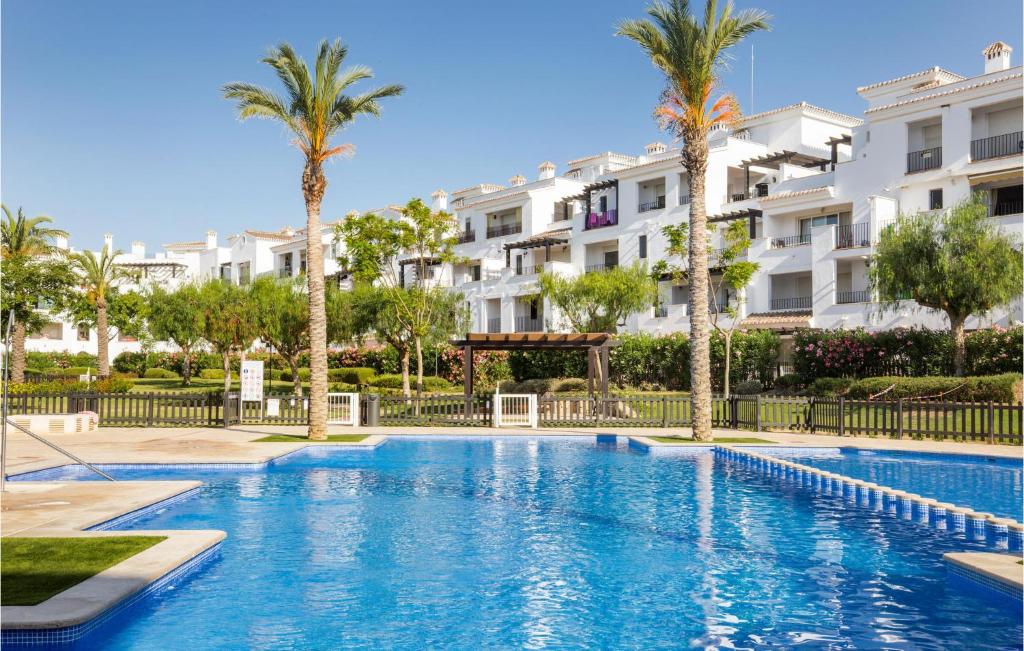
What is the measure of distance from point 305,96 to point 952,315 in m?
23.4

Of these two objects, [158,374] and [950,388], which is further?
[158,374]

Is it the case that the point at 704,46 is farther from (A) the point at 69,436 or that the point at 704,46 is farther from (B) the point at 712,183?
(B) the point at 712,183

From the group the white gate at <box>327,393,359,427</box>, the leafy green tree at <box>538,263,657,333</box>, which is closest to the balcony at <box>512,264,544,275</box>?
the leafy green tree at <box>538,263,657,333</box>

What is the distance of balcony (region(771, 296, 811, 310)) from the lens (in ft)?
139

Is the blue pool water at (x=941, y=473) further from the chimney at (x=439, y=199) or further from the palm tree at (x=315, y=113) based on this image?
the chimney at (x=439, y=199)

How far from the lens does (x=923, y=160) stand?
37750mm

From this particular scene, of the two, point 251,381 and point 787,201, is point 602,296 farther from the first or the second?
point 251,381

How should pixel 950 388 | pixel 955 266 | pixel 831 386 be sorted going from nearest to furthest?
pixel 950 388 → pixel 955 266 → pixel 831 386

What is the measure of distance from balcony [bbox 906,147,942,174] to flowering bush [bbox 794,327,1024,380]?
7745mm

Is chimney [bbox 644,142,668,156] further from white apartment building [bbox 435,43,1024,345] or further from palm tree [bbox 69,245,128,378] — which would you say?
palm tree [bbox 69,245,128,378]

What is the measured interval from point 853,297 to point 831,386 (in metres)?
10.6

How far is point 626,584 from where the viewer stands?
8.59 m

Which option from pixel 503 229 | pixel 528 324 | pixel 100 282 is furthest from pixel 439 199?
pixel 100 282

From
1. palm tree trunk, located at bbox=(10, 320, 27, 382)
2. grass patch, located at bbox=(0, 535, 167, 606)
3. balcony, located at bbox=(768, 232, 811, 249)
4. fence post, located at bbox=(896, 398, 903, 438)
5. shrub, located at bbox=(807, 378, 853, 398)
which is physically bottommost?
grass patch, located at bbox=(0, 535, 167, 606)
